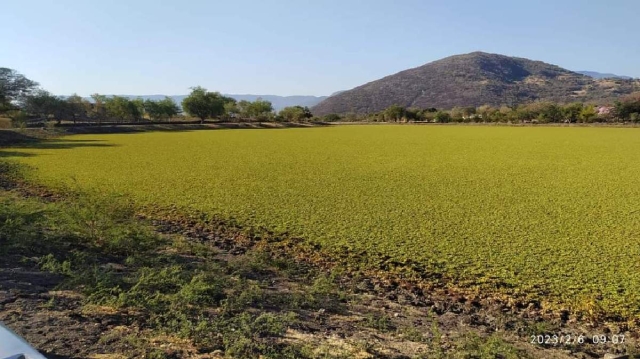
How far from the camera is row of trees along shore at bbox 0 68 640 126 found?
148 feet

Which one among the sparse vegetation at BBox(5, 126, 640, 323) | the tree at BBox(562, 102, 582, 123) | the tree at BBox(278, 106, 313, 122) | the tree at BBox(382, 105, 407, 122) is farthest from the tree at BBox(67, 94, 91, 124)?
the tree at BBox(562, 102, 582, 123)

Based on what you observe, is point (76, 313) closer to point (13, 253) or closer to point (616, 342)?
point (13, 253)

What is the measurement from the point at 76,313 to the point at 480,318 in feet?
10.9

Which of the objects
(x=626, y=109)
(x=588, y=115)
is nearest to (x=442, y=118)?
(x=588, y=115)

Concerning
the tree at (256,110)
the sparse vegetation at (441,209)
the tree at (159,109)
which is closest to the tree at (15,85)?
the tree at (159,109)

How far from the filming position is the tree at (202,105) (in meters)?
59.3

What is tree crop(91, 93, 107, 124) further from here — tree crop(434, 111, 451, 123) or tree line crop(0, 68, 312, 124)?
tree crop(434, 111, 451, 123)

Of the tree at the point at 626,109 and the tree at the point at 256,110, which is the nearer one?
the tree at the point at 626,109

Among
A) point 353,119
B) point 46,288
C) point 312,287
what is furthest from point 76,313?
point 353,119

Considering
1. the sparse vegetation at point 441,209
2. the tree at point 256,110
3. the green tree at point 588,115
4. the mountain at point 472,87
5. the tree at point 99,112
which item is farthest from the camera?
the mountain at point 472,87

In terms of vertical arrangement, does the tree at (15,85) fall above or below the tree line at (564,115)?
above

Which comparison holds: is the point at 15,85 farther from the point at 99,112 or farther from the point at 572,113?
the point at 572,113

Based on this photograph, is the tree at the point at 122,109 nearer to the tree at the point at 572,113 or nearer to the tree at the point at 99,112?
the tree at the point at 99,112

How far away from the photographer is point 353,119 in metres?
81.8
